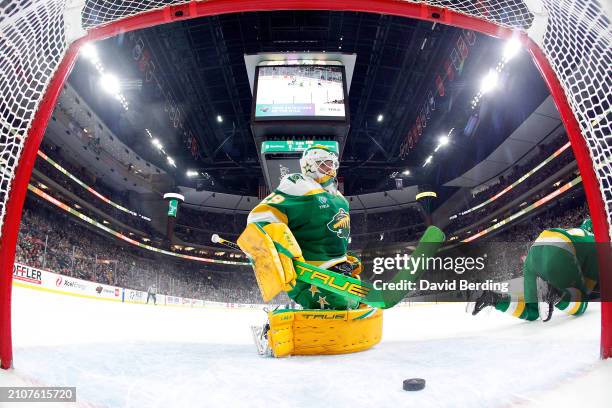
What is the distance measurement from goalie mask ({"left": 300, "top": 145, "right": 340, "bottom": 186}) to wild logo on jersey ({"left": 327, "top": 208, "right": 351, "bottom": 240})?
0.26 meters

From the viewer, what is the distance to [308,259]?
7.79ft

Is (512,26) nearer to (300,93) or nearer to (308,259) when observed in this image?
(308,259)

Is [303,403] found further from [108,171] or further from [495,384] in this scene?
[108,171]

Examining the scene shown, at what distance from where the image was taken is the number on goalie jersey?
229 centimetres

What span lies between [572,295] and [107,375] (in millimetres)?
2598

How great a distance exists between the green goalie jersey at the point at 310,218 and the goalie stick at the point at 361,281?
0.38 meters

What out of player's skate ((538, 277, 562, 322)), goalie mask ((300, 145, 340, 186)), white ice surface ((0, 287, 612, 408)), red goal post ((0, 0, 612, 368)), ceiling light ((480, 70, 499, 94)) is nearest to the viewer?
white ice surface ((0, 287, 612, 408))

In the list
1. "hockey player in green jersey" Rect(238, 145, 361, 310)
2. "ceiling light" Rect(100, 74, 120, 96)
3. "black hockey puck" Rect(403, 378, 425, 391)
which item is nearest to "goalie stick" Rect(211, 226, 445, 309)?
"hockey player in green jersey" Rect(238, 145, 361, 310)

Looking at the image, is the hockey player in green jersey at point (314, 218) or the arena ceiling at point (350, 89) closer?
the hockey player in green jersey at point (314, 218)

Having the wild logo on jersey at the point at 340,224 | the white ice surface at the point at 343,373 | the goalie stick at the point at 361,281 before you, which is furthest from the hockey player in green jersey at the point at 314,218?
the white ice surface at the point at 343,373

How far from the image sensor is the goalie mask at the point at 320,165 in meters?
2.58

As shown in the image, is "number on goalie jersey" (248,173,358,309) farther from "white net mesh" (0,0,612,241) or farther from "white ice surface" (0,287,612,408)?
"white net mesh" (0,0,612,241)

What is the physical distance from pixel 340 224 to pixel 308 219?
0.77ft

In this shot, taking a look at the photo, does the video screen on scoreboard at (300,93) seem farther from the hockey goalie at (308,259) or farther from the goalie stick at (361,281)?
the goalie stick at (361,281)
